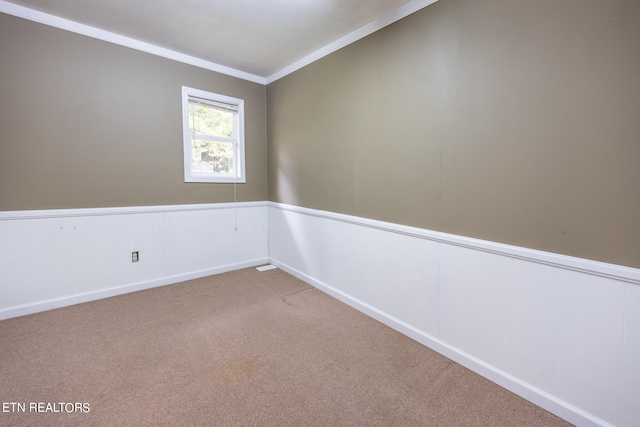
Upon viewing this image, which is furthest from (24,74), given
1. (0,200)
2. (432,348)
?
(432,348)

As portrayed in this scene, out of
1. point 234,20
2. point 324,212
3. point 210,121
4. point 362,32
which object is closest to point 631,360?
point 324,212

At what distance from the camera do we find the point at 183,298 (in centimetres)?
295

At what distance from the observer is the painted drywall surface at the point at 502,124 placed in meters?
1.32

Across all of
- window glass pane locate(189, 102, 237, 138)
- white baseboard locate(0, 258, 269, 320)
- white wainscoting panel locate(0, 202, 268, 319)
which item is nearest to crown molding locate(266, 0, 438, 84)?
window glass pane locate(189, 102, 237, 138)

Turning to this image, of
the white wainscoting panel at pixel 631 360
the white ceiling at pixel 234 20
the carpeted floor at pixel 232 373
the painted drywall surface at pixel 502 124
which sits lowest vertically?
the carpeted floor at pixel 232 373

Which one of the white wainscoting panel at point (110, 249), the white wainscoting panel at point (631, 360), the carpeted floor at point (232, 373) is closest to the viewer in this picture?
the white wainscoting panel at point (631, 360)

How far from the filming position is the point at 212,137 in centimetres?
357

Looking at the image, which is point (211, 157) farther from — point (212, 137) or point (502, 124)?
point (502, 124)

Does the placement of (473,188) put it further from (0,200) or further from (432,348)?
(0,200)

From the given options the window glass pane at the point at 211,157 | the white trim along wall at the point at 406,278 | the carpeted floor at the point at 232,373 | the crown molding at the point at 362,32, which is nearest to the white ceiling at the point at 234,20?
the crown molding at the point at 362,32

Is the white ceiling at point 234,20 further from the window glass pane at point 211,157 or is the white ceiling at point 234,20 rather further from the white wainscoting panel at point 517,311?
the white wainscoting panel at point 517,311

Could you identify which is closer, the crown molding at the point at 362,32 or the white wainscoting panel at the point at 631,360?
the white wainscoting panel at the point at 631,360

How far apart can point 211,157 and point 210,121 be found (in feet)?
1.42

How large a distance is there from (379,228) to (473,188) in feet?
2.74
